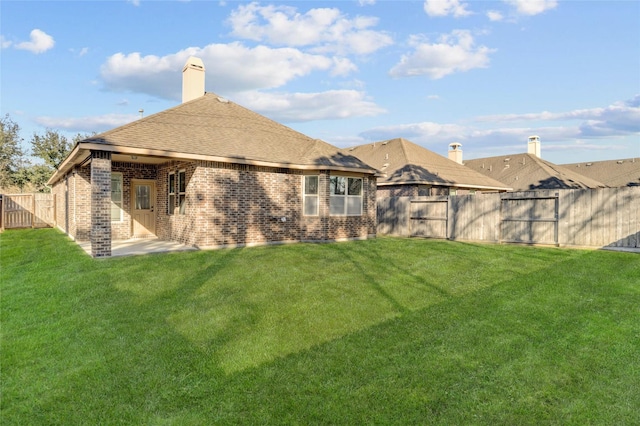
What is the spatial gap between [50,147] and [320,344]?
153 feet

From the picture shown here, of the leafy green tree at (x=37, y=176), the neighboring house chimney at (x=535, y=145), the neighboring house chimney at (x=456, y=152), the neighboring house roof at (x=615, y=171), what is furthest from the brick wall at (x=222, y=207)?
the leafy green tree at (x=37, y=176)

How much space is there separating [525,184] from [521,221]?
16420mm

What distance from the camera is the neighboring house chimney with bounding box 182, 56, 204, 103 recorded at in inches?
655

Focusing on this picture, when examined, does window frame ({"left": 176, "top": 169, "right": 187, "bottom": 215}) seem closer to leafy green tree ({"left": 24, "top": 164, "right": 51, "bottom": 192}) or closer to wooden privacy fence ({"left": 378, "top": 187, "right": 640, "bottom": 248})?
wooden privacy fence ({"left": 378, "top": 187, "right": 640, "bottom": 248})

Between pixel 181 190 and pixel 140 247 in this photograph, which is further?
pixel 181 190

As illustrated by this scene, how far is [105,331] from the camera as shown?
19.1 ft

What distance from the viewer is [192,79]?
16656 mm

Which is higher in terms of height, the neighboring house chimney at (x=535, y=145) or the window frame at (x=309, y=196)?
the neighboring house chimney at (x=535, y=145)

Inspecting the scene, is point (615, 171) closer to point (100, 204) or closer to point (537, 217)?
point (537, 217)

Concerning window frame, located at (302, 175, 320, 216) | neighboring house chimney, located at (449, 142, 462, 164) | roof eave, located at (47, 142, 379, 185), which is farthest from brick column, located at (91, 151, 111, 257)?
neighboring house chimney, located at (449, 142, 462, 164)

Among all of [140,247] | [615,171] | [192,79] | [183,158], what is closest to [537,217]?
[183,158]

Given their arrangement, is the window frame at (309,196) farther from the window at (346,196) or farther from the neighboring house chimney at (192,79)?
the neighboring house chimney at (192,79)

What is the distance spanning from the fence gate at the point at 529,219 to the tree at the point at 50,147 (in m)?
43.8

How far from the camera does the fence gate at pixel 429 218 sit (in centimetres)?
1588
